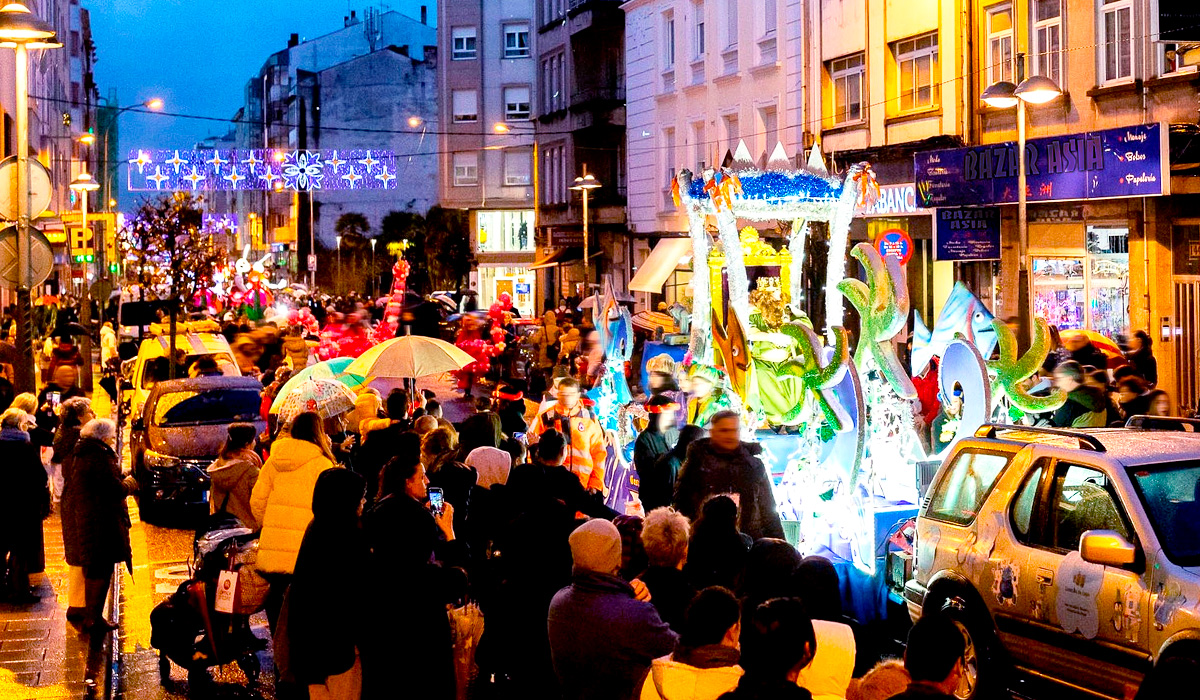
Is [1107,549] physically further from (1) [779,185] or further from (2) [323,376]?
(2) [323,376]

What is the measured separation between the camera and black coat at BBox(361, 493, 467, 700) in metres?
7.01

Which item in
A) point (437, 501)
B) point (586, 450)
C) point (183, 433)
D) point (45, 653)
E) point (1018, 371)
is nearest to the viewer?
point (437, 501)

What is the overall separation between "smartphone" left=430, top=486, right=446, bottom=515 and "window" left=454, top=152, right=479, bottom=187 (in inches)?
2374

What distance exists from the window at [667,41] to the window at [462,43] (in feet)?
95.6

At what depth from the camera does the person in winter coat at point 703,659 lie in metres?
5.48

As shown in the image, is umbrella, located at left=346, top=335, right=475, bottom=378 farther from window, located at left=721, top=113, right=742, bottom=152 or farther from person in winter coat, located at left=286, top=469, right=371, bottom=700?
window, located at left=721, top=113, right=742, bottom=152

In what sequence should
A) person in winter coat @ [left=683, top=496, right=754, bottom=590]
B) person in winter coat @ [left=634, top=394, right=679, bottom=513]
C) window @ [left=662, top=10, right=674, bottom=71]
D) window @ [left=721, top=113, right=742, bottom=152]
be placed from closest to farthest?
person in winter coat @ [left=683, top=496, right=754, bottom=590]
person in winter coat @ [left=634, top=394, right=679, bottom=513]
window @ [left=721, top=113, right=742, bottom=152]
window @ [left=662, top=10, right=674, bottom=71]

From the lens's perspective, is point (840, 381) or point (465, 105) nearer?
point (840, 381)

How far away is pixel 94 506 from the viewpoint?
38.0 feet

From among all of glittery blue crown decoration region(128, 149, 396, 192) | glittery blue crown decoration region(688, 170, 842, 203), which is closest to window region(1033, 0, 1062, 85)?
glittery blue crown decoration region(688, 170, 842, 203)

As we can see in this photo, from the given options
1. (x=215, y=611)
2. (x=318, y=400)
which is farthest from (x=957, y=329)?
(x=215, y=611)

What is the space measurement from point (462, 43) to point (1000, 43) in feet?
154

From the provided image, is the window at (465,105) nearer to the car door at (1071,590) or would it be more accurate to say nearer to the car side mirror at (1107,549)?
the car door at (1071,590)

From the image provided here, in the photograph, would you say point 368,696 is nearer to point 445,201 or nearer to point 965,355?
point 965,355
